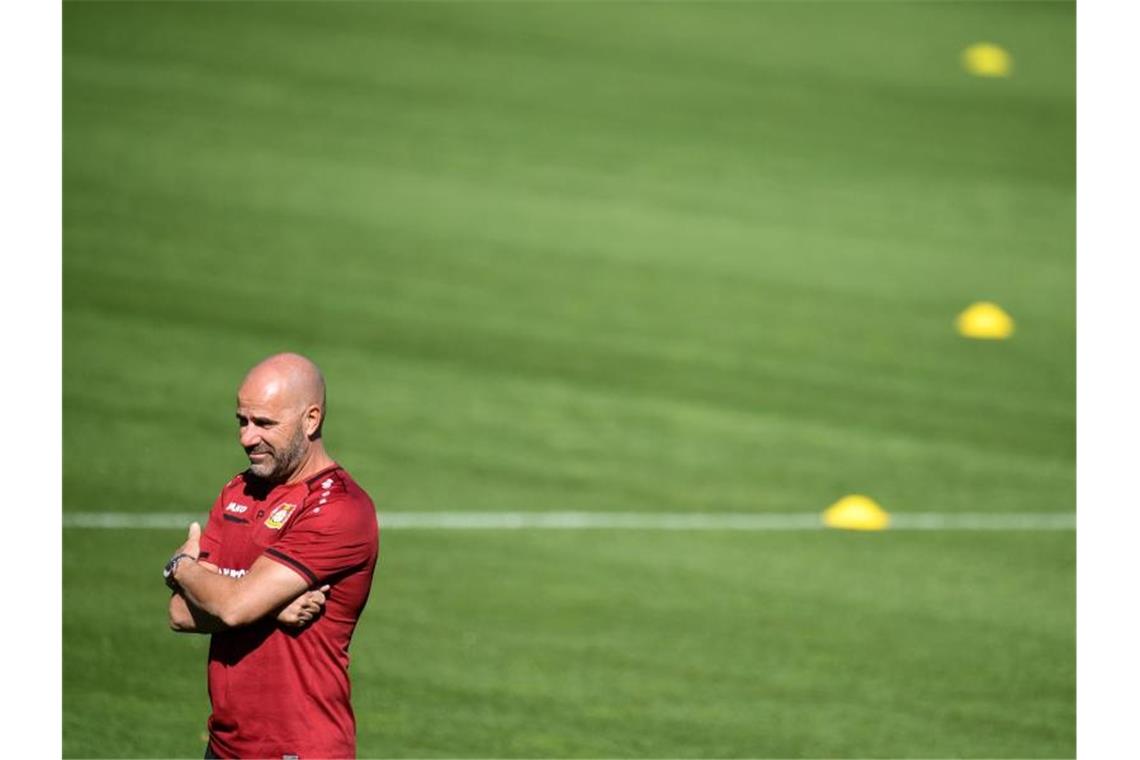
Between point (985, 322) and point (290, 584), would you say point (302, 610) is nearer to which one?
point (290, 584)

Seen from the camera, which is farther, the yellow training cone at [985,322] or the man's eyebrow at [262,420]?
the yellow training cone at [985,322]

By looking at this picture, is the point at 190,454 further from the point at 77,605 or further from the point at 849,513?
the point at 849,513

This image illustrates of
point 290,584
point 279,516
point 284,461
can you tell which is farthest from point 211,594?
point 284,461

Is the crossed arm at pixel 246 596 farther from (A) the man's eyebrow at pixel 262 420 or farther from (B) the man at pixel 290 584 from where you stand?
(A) the man's eyebrow at pixel 262 420

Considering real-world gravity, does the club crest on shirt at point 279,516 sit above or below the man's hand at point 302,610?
above

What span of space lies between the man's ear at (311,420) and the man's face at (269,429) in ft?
0.08

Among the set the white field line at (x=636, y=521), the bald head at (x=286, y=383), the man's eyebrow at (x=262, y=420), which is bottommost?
the man's eyebrow at (x=262, y=420)

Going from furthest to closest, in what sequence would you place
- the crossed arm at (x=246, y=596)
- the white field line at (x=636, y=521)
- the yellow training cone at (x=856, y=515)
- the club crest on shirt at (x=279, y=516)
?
the yellow training cone at (x=856, y=515) → the white field line at (x=636, y=521) → the club crest on shirt at (x=279, y=516) → the crossed arm at (x=246, y=596)

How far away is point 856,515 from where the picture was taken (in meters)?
11.7

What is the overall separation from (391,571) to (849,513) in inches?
119

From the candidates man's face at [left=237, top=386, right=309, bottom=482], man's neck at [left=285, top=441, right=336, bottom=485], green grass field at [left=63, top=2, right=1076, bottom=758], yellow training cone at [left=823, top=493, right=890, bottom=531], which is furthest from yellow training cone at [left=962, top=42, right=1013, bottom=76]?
man's face at [left=237, top=386, right=309, bottom=482]

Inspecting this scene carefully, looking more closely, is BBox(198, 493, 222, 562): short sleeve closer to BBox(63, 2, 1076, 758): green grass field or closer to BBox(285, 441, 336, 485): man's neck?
BBox(285, 441, 336, 485): man's neck

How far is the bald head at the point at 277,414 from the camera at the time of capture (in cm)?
545

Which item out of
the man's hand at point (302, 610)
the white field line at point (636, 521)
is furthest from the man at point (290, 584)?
the white field line at point (636, 521)
